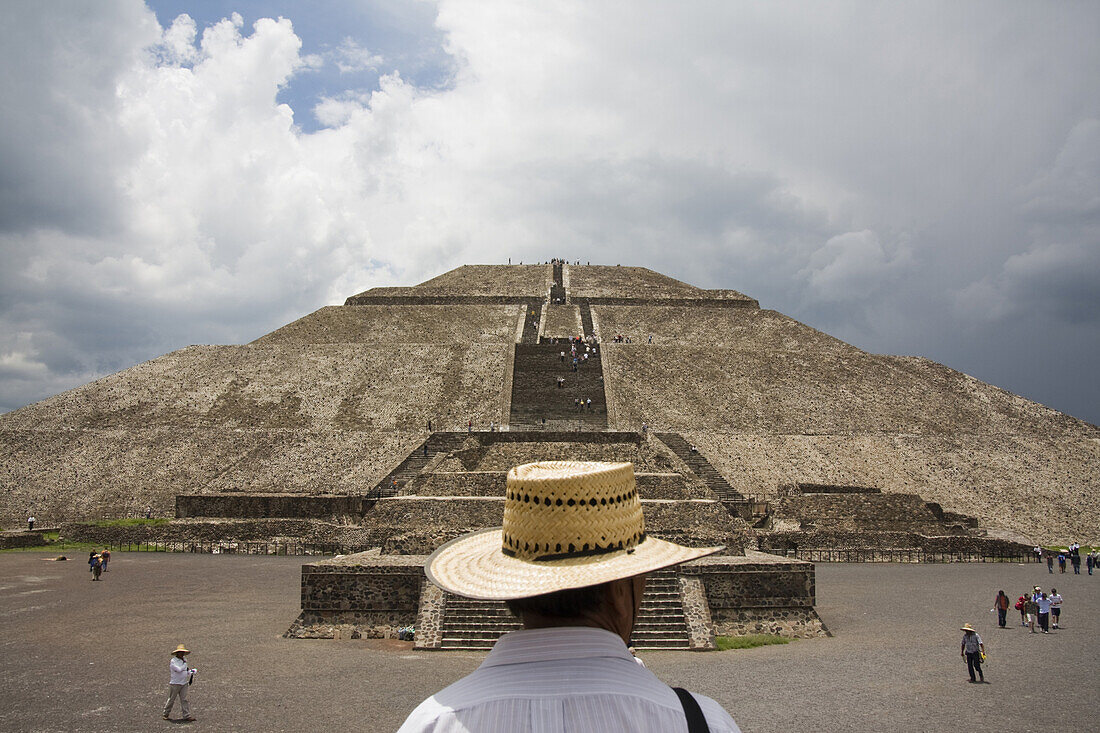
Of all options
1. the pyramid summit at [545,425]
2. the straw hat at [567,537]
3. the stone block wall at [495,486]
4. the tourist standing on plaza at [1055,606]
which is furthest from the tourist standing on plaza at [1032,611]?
the straw hat at [567,537]

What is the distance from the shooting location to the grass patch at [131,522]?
27141 mm

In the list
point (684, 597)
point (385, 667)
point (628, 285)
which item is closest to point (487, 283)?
point (628, 285)

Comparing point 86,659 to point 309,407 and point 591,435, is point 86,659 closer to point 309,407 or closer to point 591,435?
point 591,435

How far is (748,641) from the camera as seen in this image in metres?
13.7

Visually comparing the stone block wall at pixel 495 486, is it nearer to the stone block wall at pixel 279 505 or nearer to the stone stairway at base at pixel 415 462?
the stone block wall at pixel 279 505

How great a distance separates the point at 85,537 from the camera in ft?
87.0

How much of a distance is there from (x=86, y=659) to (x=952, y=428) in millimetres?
37089

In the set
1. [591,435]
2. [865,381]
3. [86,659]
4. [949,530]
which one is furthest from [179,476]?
[865,381]

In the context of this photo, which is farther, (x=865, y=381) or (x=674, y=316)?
(x=674, y=316)

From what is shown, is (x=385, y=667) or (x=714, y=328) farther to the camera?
(x=714, y=328)

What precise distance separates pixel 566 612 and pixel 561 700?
0.26 meters

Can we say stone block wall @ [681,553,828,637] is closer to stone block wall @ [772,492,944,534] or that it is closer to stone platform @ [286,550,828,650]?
stone platform @ [286,550,828,650]

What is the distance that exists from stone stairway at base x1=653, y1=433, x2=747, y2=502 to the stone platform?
12872 millimetres

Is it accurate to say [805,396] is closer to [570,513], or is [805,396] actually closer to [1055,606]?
[1055,606]
